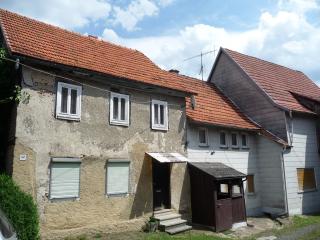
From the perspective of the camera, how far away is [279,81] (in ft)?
79.8

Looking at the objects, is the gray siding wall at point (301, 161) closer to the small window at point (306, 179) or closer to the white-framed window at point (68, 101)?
the small window at point (306, 179)

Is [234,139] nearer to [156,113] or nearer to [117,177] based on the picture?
[156,113]

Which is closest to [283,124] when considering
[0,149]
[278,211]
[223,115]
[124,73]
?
[223,115]

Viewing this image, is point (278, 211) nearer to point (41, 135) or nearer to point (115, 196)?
point (115, 196)

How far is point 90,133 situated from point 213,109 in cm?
874

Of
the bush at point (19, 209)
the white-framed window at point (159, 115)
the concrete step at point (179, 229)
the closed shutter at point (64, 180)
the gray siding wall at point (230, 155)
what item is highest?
the white-framed window at point (159, 115)

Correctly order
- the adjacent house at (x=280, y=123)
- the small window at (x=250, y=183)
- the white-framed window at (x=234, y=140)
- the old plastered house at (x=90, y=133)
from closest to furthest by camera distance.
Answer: the old plastered house at (x=90, y=133) < the white-framed window at (x=234, y=140) < the adjacent house at (x=280, y=123) < the small window at (x=250, y=183)

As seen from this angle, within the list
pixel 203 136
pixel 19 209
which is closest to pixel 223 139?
pixel 203 136

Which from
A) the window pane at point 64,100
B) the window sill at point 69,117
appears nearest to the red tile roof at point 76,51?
the window pane at point 64,100

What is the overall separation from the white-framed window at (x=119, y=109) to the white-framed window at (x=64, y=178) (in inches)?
95.0

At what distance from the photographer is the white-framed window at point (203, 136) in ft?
58.3

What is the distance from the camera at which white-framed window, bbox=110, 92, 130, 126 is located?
45.9ft

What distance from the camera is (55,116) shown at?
40.1 ft

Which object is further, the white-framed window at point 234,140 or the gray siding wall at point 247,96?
the gray siding wall at point 247,96
